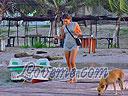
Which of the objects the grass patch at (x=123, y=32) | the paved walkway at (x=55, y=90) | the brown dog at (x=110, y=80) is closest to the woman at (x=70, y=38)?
the paved walkway at (x=55, y=90)

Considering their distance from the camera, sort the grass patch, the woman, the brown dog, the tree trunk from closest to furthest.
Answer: the brown dog → the woman → the tree trunk → the grass patch

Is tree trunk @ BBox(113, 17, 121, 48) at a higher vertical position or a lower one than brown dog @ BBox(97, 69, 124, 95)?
higher

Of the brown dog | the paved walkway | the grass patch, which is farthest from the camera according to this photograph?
the grass patch

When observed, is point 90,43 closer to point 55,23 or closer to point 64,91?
point 55,23

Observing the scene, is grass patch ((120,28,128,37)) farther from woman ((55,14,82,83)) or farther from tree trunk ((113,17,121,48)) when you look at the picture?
woman ((55,14,82,83))

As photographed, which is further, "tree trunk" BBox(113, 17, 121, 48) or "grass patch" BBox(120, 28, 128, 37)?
"grass patch" BBox(120, 28, 128, 37)

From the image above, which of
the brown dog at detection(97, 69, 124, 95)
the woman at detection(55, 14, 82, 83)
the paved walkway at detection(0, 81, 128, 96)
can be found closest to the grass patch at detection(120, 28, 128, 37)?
the woman at detection(55, 14, 82, 83)

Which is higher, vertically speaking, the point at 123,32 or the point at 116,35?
the point at 123,32

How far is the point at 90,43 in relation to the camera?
22.2 metres

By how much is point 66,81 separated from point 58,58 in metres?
6.65

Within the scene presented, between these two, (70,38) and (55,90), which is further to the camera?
(70,38)

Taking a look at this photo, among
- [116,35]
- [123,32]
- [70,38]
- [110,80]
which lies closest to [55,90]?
[110,80]

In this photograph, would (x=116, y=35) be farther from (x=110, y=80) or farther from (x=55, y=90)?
(x=110, y=80)

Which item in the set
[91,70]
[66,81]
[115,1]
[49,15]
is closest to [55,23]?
[49,15]
